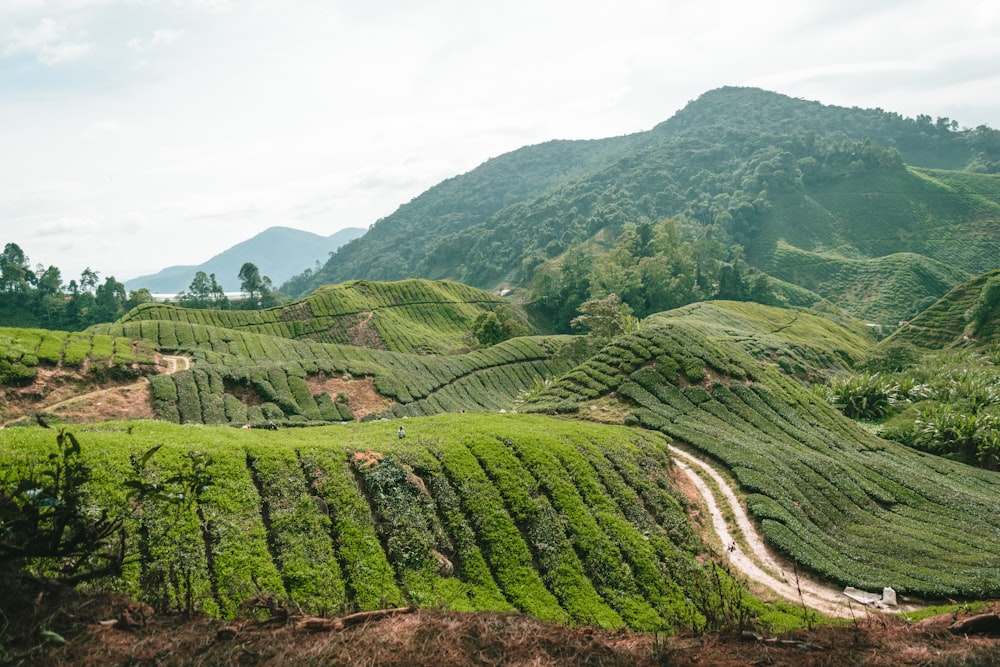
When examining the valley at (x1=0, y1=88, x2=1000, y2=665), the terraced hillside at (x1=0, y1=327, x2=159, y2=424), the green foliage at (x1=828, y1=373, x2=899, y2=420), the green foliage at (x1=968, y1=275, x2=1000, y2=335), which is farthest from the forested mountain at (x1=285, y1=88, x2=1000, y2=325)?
the terraced hillside at (x1=0, y1=327, x2=159, y2=424)

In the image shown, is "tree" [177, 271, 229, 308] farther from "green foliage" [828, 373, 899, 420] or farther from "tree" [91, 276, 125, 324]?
"green foliage" [828, 373, 899, 420]

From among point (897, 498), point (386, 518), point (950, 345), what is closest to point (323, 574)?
point (386, 518)

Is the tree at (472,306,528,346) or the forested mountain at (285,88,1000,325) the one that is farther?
the forested mountain at (285,88,1000,325)

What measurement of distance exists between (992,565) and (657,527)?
10.6m

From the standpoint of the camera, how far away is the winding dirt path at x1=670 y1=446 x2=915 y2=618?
1562 centimetres

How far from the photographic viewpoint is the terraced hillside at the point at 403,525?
11.2 m

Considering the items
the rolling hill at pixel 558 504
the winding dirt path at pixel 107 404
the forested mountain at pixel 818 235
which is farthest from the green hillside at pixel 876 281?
the winding dirt path at pixel 107 404

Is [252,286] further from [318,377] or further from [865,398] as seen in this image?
[865,398]

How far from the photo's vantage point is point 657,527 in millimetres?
17531

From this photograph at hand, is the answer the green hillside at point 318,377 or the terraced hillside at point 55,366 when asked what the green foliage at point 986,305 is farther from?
the terraced hillside at point 55,366

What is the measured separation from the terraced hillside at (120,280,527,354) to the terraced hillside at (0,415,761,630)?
2502 inches

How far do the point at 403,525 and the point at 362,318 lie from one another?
73.6m

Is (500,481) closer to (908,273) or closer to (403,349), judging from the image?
(403,349)

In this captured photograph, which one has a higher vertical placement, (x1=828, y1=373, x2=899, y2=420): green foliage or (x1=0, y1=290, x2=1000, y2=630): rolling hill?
(x1=0, y1=290, x2=1000, y2=630): rolling hill
